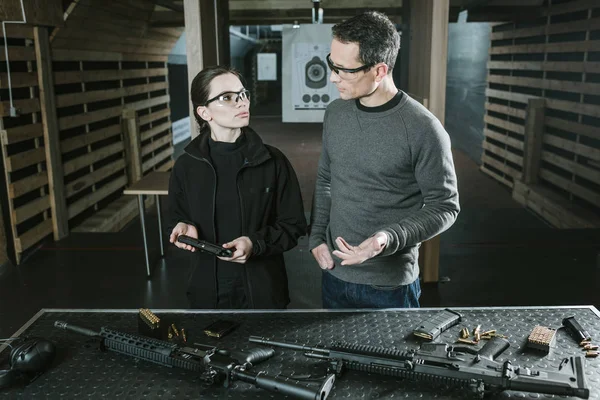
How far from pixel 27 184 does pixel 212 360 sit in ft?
13.2

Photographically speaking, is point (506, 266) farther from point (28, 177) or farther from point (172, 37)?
point (172, 37)

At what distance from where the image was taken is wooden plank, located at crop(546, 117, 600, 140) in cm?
580

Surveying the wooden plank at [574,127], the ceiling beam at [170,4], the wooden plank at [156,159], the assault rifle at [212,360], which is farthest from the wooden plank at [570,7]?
the assault rifle at [212,360]

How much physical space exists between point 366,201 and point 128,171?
20.0 feet

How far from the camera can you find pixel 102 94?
6543mm

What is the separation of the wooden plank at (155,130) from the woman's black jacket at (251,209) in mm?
6096

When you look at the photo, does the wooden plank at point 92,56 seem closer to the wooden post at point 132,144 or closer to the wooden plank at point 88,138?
the wooden post at point 132,144

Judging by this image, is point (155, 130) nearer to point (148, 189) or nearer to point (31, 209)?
point (31, 209)

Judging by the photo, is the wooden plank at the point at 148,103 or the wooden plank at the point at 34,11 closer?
the wooden plank at the point at 34,11

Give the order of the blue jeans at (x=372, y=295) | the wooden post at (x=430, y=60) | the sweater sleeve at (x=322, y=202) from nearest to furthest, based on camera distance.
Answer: the blue jeans at (x=372, y=295), the sweater sleeve at (x=322, y=202), the wooden post at (x=430, y=60)

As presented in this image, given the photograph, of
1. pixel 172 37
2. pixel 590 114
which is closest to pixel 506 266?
pixel 590 114

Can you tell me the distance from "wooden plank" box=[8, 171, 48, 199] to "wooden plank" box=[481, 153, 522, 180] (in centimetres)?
573

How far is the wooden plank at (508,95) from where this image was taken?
751 cm

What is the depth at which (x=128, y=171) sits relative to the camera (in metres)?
7.47
